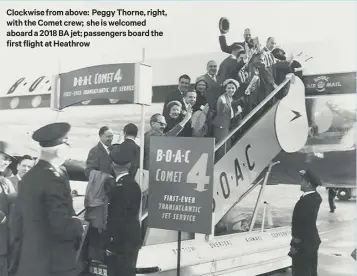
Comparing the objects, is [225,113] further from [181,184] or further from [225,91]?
[181,184]

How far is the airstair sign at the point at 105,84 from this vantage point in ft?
9.25

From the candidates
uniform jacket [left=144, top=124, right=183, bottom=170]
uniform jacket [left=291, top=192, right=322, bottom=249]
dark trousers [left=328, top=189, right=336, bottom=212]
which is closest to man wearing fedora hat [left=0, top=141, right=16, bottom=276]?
uniform jacket [left=144, top=124, right=183, bottom=170]

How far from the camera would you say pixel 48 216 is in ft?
8.64

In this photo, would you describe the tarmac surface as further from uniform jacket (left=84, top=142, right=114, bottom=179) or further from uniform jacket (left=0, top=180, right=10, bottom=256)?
uniform jacket (left=0, top=180, right=10, bottom=256)

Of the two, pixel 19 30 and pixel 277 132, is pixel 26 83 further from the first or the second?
pixel 277 132

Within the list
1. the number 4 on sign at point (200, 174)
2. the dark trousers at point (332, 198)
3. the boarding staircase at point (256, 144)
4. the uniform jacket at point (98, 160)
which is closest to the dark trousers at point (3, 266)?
the uniform jacket at point (98, 160)

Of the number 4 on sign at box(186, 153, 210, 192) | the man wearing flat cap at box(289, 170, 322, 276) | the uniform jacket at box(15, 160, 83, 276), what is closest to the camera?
the uniform jacket at box(15, 160, 83, 276)

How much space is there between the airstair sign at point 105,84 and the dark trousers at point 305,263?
1.33m

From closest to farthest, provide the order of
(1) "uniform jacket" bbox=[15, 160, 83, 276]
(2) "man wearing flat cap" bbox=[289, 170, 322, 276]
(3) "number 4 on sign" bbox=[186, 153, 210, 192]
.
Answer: (1) "uniform jacket" bbox=[15, 160, 83, 276] → (3) "number 4 on sign" bbox=[186, 153, 210, 192] → (2) "man wearing flat cap" bbox=[289, 170, 322, 276]

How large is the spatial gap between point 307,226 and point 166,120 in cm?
108

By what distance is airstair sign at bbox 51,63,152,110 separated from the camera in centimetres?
282

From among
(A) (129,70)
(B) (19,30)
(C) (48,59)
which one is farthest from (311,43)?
(B) (19,30)

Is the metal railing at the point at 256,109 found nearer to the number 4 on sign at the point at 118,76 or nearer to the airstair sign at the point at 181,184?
the airstair sign at the point at 181,184

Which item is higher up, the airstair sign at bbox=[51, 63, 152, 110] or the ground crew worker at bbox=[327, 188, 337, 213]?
→ the airstair sign at bbox=[51, 63, 152, 110]
